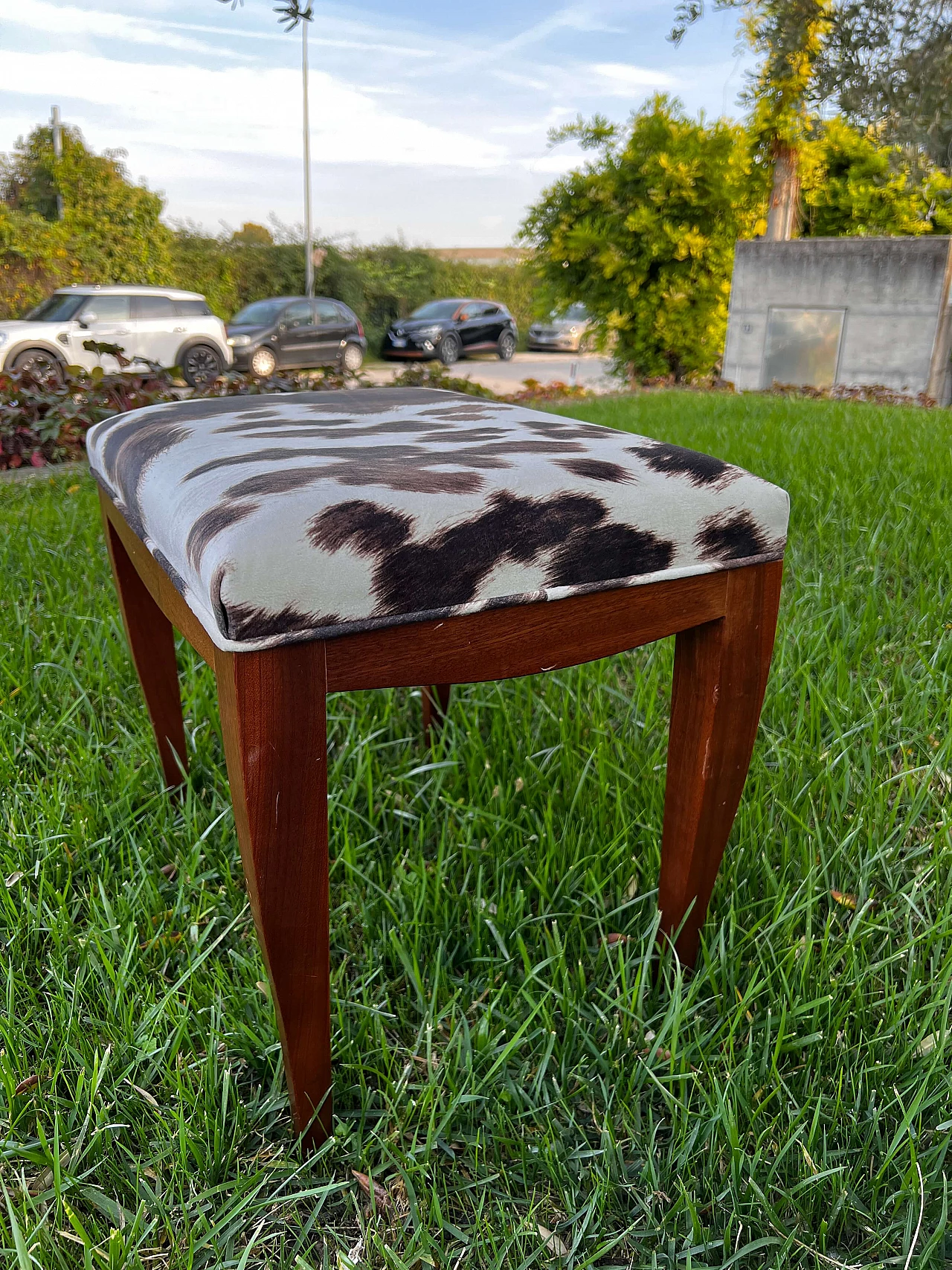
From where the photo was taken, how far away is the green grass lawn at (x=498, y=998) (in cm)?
79

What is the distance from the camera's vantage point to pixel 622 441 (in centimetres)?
94

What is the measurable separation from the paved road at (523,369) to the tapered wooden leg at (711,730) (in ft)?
28.3

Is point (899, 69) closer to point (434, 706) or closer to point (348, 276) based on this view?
point (434, 706)

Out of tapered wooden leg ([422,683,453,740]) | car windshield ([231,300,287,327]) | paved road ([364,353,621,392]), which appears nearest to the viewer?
tapered wooden leg ([422,683,453,740])

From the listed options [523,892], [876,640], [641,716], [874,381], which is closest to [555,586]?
[523,892]

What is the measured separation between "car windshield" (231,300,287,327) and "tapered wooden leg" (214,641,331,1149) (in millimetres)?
11693

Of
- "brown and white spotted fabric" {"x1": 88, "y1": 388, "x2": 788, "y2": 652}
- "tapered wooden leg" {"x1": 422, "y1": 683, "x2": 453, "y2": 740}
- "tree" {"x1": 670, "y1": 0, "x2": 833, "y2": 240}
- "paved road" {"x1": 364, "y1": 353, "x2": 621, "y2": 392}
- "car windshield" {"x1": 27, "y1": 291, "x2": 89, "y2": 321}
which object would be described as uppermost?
"tree" {"x1": 670, "y1": 0, "x2": 833, "y2": 240}

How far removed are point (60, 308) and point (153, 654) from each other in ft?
31.0

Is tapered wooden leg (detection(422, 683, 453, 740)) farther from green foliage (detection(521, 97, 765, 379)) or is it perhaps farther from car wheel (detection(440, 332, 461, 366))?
car wheel (detection(440, 332, 461, 366))

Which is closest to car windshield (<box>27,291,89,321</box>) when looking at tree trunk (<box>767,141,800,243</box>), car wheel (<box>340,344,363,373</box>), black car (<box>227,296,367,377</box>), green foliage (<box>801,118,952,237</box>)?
black car (<box>227,296,367,377</box>)

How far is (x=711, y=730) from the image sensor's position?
0.90 meters

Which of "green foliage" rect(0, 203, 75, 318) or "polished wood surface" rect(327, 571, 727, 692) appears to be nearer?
"polished wood surface" rect(327, 571, 727, 692)

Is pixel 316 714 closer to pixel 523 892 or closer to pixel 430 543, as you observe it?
pixel 430 543

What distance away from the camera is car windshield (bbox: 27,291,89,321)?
9102mm
